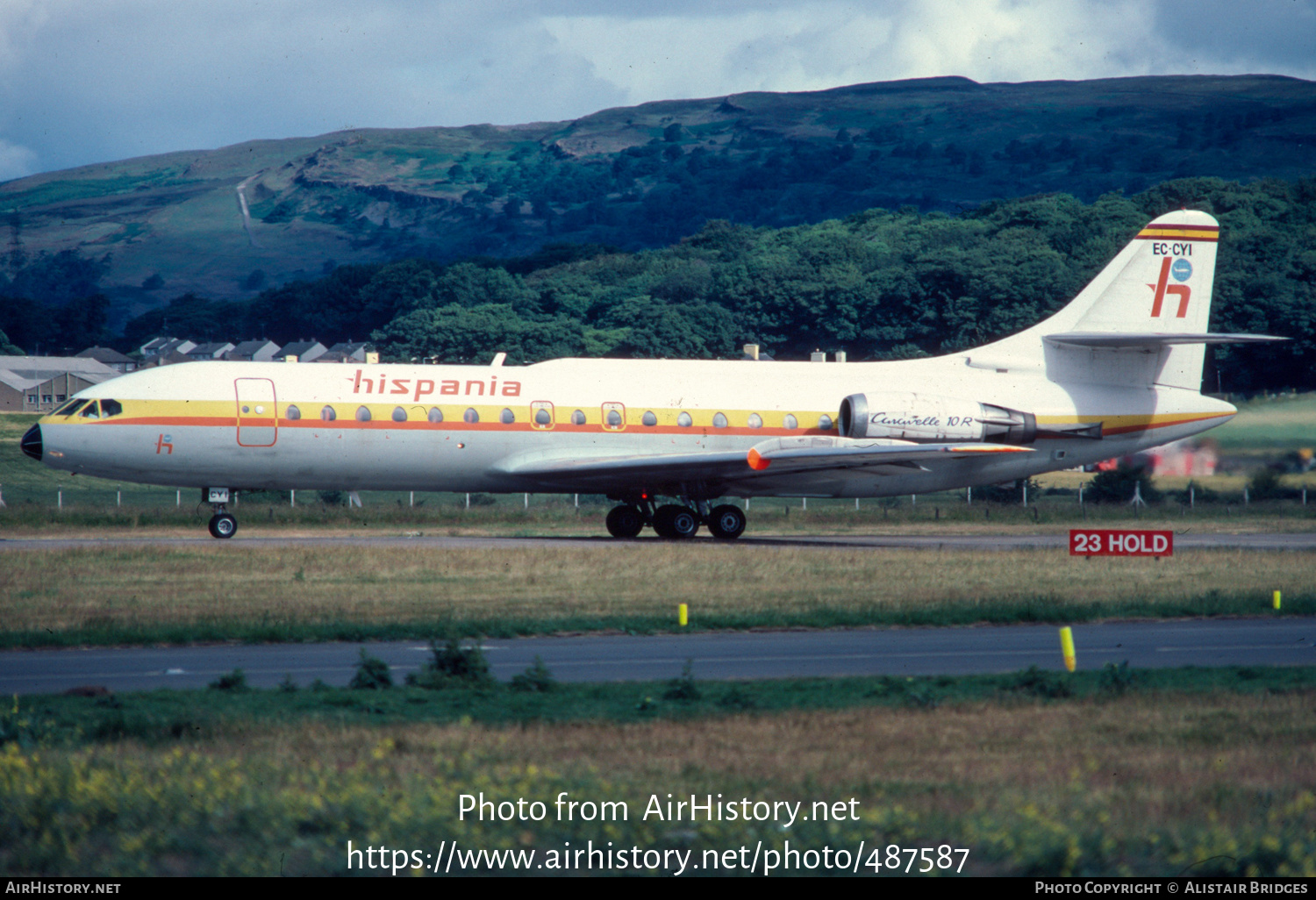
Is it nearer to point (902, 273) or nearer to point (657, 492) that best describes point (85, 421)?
point (657, 492)

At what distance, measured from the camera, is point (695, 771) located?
10.3 metres

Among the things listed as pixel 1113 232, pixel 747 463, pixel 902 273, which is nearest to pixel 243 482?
pixel 747 463

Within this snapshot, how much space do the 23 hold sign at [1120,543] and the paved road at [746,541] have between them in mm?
2676

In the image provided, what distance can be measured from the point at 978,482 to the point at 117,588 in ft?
73.4

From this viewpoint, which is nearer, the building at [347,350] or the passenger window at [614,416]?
the passenger window at [614,416]

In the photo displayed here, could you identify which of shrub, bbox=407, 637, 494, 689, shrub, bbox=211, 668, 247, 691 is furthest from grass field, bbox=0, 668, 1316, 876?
shrub, bbox=407, 637, 494, 689

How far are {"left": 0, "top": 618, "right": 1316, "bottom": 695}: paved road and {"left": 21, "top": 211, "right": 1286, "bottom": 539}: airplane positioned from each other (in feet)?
45.9

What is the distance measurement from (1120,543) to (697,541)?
10303 mm

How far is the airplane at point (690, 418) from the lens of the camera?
1273 inches

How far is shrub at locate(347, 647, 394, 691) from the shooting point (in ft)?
46.6

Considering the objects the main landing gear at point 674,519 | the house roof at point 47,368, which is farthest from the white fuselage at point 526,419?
the house roof at point 47,368

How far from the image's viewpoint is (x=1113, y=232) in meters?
141

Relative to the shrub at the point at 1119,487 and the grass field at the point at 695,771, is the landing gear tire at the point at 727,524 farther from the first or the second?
the grass field at the point at 695,771
